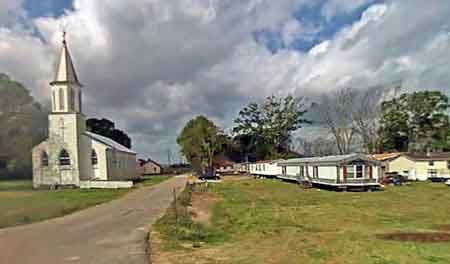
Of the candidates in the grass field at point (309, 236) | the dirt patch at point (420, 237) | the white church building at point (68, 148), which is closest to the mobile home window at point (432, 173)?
the grass field at point (309, 236)

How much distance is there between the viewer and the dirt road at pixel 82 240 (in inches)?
446

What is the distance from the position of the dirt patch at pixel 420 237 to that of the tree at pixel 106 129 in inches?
3416

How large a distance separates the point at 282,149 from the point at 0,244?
81.2 m

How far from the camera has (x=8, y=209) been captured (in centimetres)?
2516

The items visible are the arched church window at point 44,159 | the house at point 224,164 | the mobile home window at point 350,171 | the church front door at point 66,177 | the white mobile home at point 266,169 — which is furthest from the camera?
the house at point 224,164

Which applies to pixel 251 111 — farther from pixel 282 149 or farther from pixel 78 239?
pixel 78 239

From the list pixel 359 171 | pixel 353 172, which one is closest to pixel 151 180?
pixel 353 172

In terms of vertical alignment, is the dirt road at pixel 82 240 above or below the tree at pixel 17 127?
below

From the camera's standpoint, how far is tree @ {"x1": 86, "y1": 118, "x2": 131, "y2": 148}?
97.1 metres

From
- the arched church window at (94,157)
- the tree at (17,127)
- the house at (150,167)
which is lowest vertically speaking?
the house at (150,167)

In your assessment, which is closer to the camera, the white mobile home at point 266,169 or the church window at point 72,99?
the church window at point 72,99

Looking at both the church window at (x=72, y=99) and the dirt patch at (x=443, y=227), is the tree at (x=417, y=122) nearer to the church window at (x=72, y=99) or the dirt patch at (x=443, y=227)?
the church window at (x=72, y=99)

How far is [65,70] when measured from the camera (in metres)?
47.0

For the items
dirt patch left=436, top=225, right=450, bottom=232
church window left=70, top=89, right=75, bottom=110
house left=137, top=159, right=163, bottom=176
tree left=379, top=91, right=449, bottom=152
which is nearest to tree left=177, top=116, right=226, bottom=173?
house left=137, top=159, right=163, bottom=176
